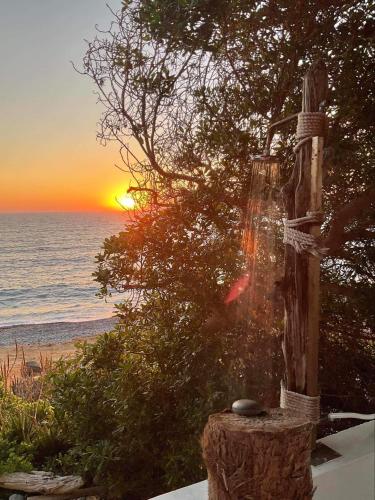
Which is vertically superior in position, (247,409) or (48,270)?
(247,409)

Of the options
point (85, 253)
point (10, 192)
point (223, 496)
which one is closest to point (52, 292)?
point (10, 192)

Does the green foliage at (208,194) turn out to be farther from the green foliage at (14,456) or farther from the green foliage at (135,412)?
the green foliage at (14,456)

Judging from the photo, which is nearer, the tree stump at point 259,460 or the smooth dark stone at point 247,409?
the tree stump at point 259,460

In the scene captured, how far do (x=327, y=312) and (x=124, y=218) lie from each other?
3.17 ft

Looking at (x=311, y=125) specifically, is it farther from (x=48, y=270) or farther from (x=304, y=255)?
(x=48, y=270)

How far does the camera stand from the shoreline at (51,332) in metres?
11.0

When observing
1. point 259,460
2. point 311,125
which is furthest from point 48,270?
point 259,460

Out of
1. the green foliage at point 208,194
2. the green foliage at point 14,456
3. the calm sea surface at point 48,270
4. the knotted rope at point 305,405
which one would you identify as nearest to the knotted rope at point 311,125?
the knotted rope at point 305,405

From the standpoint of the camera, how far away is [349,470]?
141 centimetres

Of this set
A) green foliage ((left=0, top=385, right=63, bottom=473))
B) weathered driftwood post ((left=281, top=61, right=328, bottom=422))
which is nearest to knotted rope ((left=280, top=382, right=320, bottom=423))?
weathered driftwood post ((left=281, top=61, right=328, bottom=422))

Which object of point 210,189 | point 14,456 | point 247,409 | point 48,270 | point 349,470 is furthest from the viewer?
point 48,270

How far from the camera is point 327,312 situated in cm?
240

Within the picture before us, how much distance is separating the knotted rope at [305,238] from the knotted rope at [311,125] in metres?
0.18

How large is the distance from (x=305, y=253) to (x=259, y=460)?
639mm
